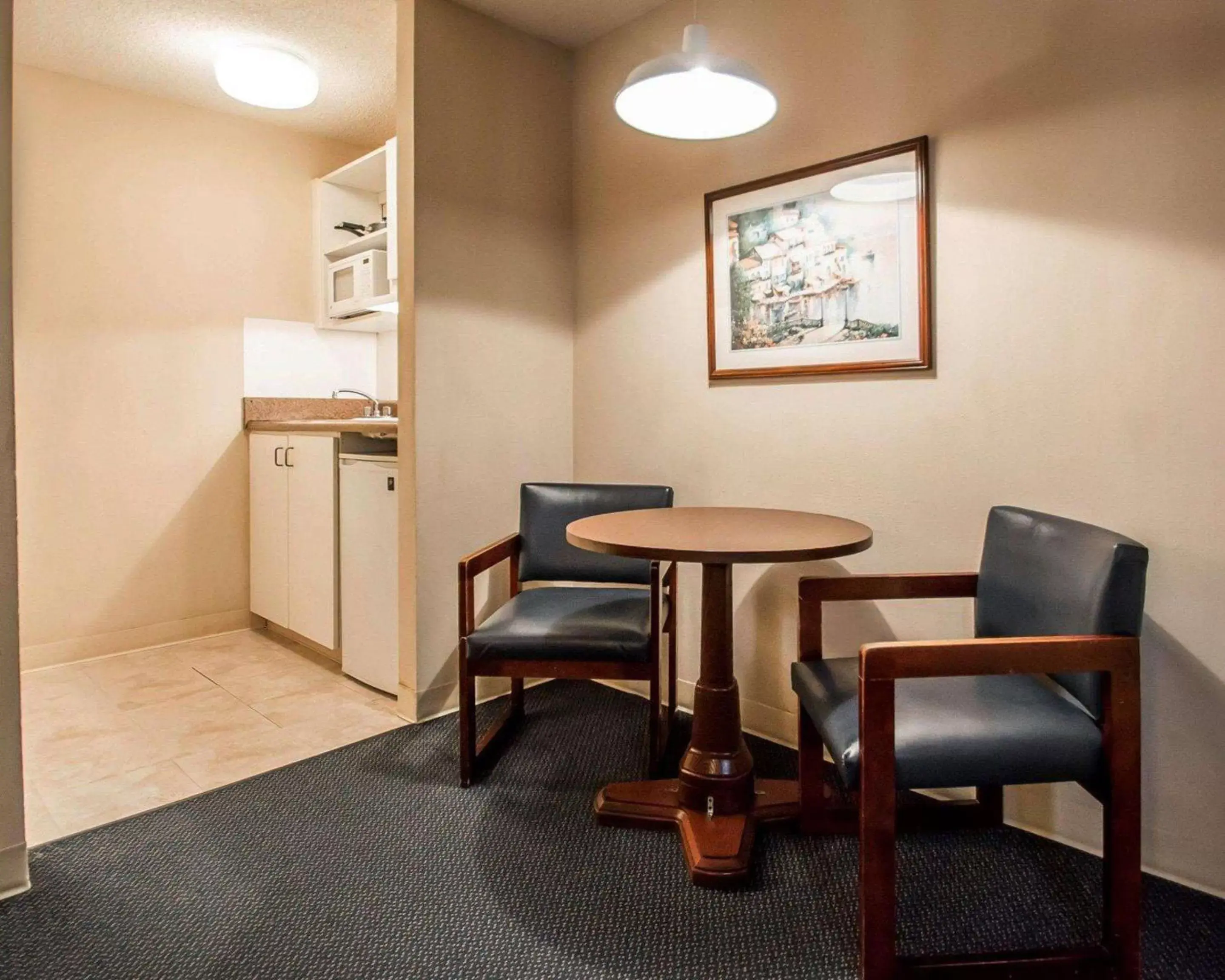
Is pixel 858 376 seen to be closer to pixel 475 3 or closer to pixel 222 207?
pixel 475 3

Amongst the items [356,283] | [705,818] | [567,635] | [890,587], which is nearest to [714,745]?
[705,818]

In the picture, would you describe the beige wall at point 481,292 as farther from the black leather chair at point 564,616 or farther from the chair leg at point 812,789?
the chair leg at point 812,789

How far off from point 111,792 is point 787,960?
1.87 meters

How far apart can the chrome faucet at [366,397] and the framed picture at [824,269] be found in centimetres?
218

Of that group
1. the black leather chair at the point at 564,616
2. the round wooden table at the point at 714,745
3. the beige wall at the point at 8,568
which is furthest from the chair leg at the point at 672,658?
the beige wall at the point at 8,568

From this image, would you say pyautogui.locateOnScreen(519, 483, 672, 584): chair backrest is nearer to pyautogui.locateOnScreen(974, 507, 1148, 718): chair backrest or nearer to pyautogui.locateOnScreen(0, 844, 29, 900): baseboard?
pyautogui.locateOnScreen(974, 507, 1148, 718): chair backrest

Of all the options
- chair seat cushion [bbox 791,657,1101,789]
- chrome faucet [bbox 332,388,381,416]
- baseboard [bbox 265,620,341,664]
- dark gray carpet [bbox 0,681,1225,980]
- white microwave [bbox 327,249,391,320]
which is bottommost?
dark gray carpet [bbox 0,681,1225,980]

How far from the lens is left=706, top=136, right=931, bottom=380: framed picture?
6.79ft

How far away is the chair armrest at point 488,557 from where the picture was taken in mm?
2148

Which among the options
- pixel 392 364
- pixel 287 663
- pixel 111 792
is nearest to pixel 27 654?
pixel 287 663

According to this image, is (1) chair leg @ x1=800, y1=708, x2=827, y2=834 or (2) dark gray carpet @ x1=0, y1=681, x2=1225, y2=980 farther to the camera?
(1) chair leg @ x1=800, y1=708, x2=827, y2=834

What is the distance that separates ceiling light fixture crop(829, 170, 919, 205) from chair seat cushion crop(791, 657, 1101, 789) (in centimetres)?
134

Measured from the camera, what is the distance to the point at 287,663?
3252 millimetres

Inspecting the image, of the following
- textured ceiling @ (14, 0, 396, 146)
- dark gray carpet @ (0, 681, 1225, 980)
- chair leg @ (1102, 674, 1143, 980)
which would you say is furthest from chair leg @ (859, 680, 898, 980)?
textured ceiling @ (14, 0, 396, 146)
